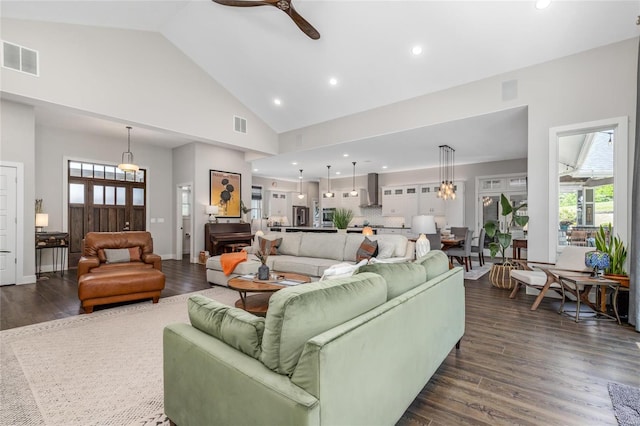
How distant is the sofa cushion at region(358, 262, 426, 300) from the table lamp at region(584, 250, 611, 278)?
2.95m

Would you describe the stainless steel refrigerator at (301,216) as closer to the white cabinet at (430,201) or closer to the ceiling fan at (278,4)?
the white cabinet at (430,201)

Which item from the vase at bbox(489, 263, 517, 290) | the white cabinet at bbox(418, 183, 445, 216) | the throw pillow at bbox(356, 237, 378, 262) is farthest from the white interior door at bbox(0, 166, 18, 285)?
the white cabinet at bbox(418, 183, 445, 216)

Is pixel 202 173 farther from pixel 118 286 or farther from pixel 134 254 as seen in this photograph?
pixel 118 286

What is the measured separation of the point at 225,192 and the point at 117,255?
4.11 m

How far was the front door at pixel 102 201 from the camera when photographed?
7.09 m

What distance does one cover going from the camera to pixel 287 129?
814 centimetres

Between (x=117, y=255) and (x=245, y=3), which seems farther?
(x=117, y=255)

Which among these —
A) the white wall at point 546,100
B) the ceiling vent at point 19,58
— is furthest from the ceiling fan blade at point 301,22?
the ceiling vent at point 19,58

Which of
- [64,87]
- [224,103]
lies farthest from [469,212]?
[64,87]

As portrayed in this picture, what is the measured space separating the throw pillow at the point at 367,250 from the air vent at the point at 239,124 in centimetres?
465

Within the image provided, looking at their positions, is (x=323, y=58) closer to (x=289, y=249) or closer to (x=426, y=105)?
(x=426, y=105)

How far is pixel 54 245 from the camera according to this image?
5.82 meters

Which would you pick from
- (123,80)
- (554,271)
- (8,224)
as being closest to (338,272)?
(554,271)

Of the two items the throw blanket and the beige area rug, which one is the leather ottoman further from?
the throw blanket
